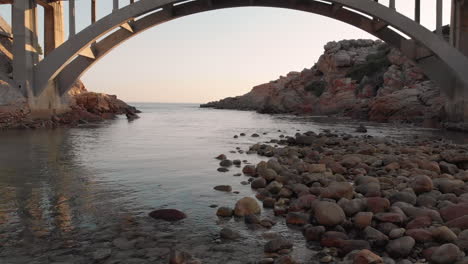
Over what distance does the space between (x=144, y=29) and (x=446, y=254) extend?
2171 centimetres

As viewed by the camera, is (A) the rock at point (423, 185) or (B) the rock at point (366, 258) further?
(A) the rock at point (423, 185)

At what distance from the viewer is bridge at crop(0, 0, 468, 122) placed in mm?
19547

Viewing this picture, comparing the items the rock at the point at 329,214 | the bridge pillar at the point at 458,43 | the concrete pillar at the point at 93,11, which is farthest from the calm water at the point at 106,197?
the bridge pillar at the point at 458,43

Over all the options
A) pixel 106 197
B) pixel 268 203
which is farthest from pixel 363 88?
pixel 106 197

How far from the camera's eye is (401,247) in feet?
12.6

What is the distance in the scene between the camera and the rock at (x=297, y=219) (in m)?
4.78

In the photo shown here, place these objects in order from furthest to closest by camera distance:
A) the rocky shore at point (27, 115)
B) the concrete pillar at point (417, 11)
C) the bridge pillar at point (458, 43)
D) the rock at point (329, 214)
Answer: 1. the concrete pillar at point (417, 11)
2. the bridge pillar at point (458, 43)
3. the rocky shore at point (27, 115)
4. the rock at point (329, 214)

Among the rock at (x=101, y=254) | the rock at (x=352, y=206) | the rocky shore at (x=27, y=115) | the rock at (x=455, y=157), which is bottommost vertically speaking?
the rock at (x=101, y=254)

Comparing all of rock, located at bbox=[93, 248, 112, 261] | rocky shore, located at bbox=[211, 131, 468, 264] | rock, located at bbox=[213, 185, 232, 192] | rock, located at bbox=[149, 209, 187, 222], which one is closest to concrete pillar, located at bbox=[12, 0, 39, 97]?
rock, located at bbox=[213, 185, 232, 192]

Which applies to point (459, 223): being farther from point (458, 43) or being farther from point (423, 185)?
point (458, 43)

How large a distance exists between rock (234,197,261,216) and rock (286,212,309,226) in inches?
21.1

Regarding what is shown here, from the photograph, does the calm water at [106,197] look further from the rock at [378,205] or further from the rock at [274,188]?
the rock at [378,205]

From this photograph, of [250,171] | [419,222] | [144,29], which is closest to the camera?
[419,222]

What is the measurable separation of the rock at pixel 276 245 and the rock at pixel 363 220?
A: 949 millimetres
